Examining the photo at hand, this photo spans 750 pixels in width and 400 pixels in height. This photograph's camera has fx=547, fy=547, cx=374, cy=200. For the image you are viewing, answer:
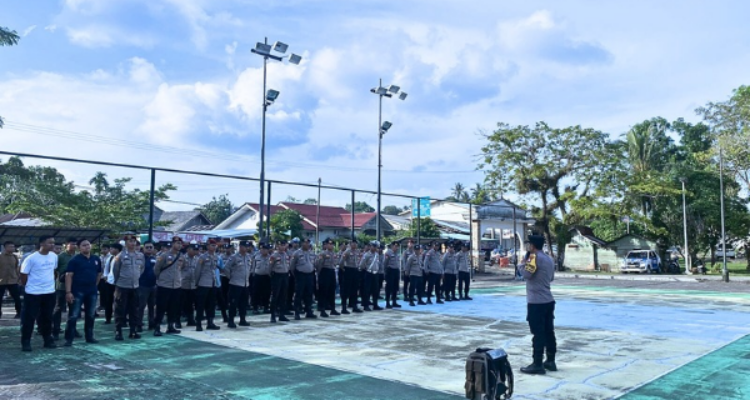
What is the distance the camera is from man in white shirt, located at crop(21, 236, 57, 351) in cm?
762

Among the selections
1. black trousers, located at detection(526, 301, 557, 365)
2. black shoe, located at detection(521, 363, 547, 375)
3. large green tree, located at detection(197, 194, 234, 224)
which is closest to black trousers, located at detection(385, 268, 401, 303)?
black trousers, located at detection(526, 301, 557, 365)

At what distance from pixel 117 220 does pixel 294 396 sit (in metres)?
18.6

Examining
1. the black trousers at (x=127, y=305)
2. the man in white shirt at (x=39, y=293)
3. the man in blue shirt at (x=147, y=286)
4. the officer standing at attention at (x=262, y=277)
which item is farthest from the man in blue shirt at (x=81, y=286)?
the officer standing at attention at (x=262, y=277)

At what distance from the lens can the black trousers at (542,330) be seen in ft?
20.8

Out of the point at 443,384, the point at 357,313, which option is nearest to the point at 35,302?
the point at 443,384

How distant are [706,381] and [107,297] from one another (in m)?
10.6

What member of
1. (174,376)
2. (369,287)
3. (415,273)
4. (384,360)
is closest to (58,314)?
(174,376)

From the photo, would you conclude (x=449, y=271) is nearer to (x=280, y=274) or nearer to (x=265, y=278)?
(x=265, y=278)

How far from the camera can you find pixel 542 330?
646cm

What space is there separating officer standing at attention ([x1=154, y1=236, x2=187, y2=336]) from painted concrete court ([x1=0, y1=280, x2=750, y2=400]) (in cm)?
68

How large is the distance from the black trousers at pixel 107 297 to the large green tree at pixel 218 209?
48.8 m

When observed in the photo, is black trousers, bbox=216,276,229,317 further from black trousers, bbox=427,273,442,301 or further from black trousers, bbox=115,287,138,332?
black trousers, bbox=427,273,442,301

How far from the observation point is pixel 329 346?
8.17 m

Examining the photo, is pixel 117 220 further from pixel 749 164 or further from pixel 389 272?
pixel 749 164
